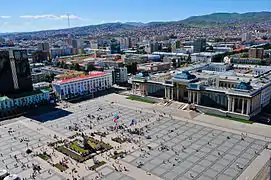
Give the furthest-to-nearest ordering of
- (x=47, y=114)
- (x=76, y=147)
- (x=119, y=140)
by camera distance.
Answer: (x=47, y=114), (x=119, y=140), (x=76, y=147)

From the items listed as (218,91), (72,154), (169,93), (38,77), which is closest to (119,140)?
(72,154)

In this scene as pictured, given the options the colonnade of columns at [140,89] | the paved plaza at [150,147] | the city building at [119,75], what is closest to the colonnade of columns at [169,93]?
the colonnade of columns at [140,89]

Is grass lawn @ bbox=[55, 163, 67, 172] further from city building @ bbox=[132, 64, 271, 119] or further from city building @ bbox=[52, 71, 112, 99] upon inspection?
city building @ bbox=[52, 71, 112, 99]

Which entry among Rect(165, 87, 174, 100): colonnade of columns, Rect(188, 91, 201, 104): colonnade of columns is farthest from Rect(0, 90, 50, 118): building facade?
Rect(188, 91, 201, 104): colonnade of columns

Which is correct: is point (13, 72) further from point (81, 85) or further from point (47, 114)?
point (81, 85)

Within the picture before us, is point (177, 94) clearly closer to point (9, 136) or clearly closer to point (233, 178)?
point (233, 178)

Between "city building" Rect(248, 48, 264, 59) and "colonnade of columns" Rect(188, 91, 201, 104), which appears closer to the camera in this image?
"colonnade of columns" Rect(188, 91, 201, 104)
